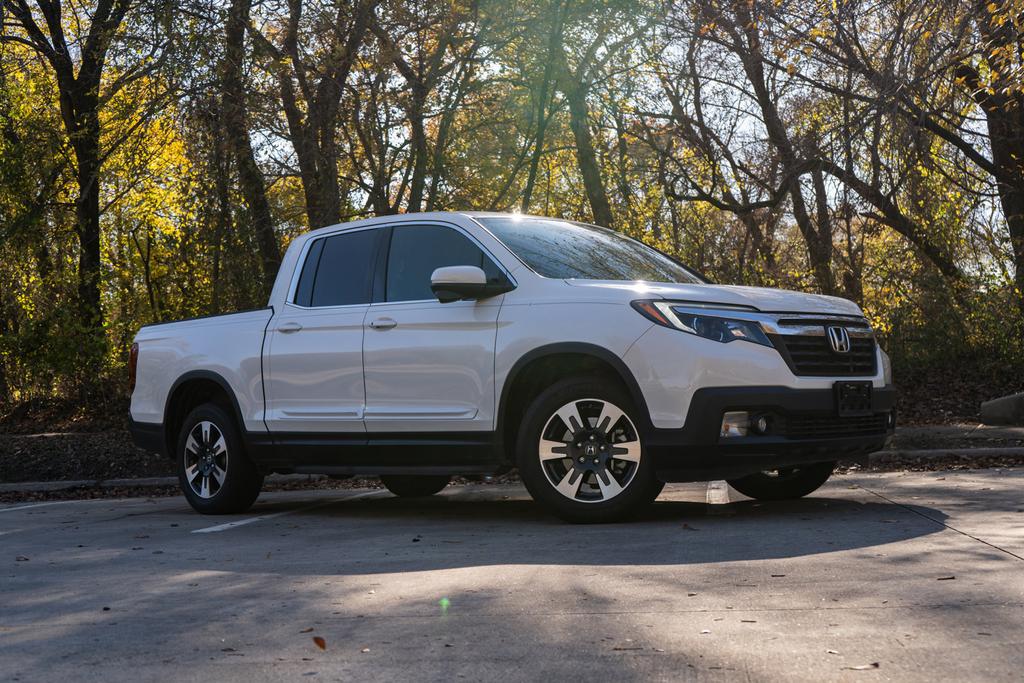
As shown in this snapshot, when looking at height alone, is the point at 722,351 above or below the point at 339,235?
below

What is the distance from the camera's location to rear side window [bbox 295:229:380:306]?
8.28 meters

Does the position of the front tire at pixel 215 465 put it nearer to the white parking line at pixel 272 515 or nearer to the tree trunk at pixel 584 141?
the white parking line at pixel 272 515

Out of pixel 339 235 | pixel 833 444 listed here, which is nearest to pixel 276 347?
pixel 339 235

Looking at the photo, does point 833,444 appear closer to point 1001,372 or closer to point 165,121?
point 1001,372

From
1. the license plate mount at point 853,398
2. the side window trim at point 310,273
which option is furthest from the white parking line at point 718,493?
the side window trim at point 310,273

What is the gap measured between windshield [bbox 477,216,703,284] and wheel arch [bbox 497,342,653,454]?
0.52m

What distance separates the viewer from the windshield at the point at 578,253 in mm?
7559

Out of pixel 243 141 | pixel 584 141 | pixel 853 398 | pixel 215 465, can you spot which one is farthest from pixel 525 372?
pixel 584 141

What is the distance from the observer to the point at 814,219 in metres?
17.2

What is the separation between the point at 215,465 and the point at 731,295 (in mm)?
4072

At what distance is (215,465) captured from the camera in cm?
896

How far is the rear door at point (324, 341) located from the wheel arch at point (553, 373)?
1090 mm

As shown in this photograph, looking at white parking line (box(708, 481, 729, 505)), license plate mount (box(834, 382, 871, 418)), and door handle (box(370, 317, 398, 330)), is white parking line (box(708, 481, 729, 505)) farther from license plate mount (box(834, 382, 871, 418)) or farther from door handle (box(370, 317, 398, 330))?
door handle (box(370, 317, 398, 330))

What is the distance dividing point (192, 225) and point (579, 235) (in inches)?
345
